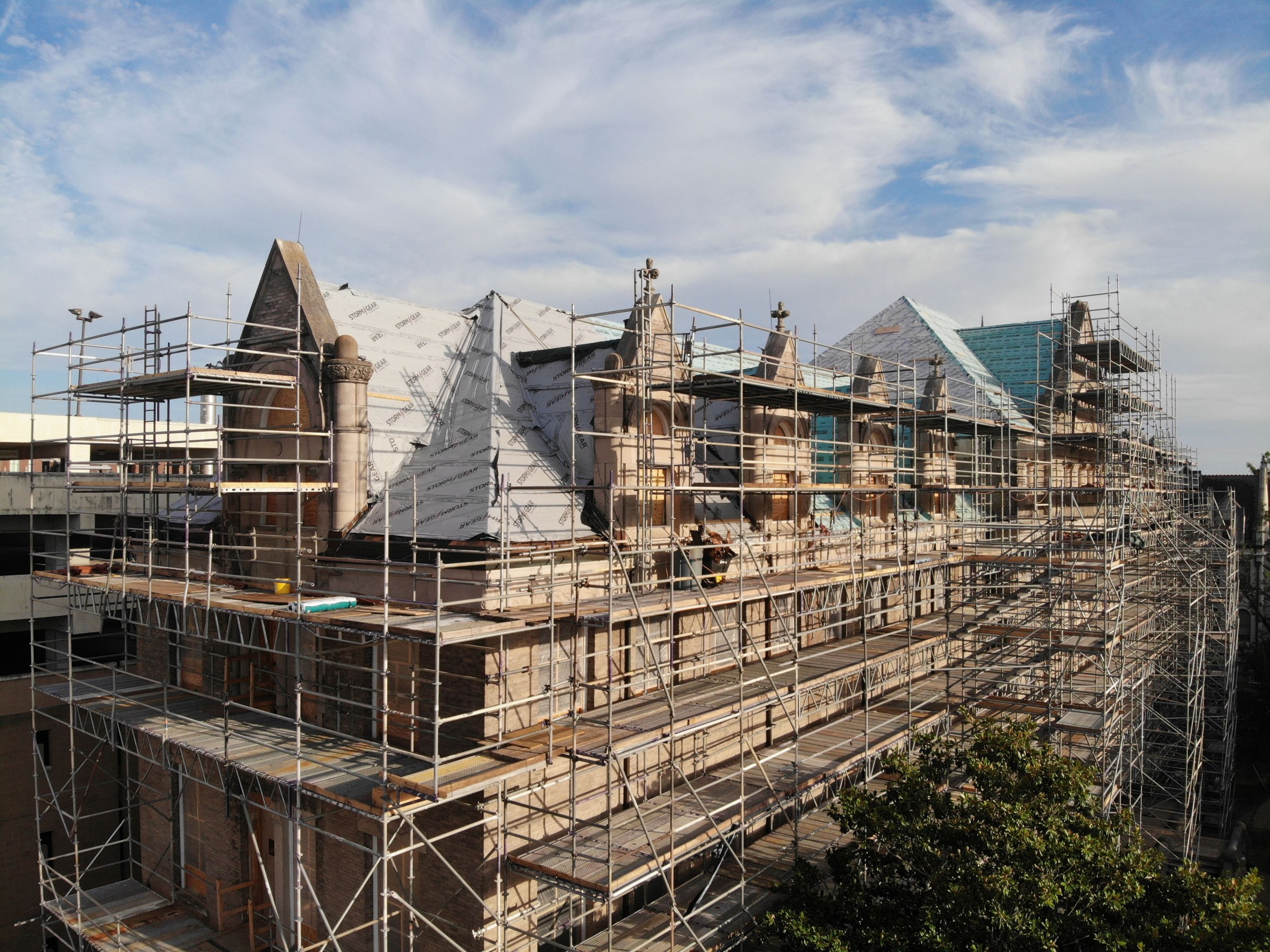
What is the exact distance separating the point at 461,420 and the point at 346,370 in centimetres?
312

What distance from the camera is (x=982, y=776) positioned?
15820 mm

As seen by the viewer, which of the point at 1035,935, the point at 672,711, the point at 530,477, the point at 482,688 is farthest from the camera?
the point at 530,477

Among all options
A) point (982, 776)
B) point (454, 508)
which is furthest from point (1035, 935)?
point (454, 508)

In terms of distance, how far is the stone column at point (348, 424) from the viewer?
19.1 meters

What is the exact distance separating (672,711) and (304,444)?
35.5ft

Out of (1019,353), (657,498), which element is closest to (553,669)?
(657,498)

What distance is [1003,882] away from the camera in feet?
43.3

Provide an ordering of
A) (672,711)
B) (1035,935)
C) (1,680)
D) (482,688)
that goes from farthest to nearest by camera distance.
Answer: (1,680), (482,688), (672,711), (1035,935)

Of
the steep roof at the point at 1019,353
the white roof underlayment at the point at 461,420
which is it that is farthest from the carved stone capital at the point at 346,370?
the steep roof at the point at 1019,353

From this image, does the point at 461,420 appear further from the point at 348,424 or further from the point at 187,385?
the point at 187,385

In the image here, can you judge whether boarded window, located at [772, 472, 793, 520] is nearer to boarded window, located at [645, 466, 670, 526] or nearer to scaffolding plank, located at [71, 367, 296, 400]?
boarded window, located at [645, 466, 670, 526]

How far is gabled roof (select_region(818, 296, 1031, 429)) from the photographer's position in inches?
1375

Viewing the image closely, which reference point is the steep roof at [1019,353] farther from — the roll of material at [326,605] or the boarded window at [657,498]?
the roll of material at [326,605]

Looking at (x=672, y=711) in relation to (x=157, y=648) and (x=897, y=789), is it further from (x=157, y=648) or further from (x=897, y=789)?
(x=157, y=648)
